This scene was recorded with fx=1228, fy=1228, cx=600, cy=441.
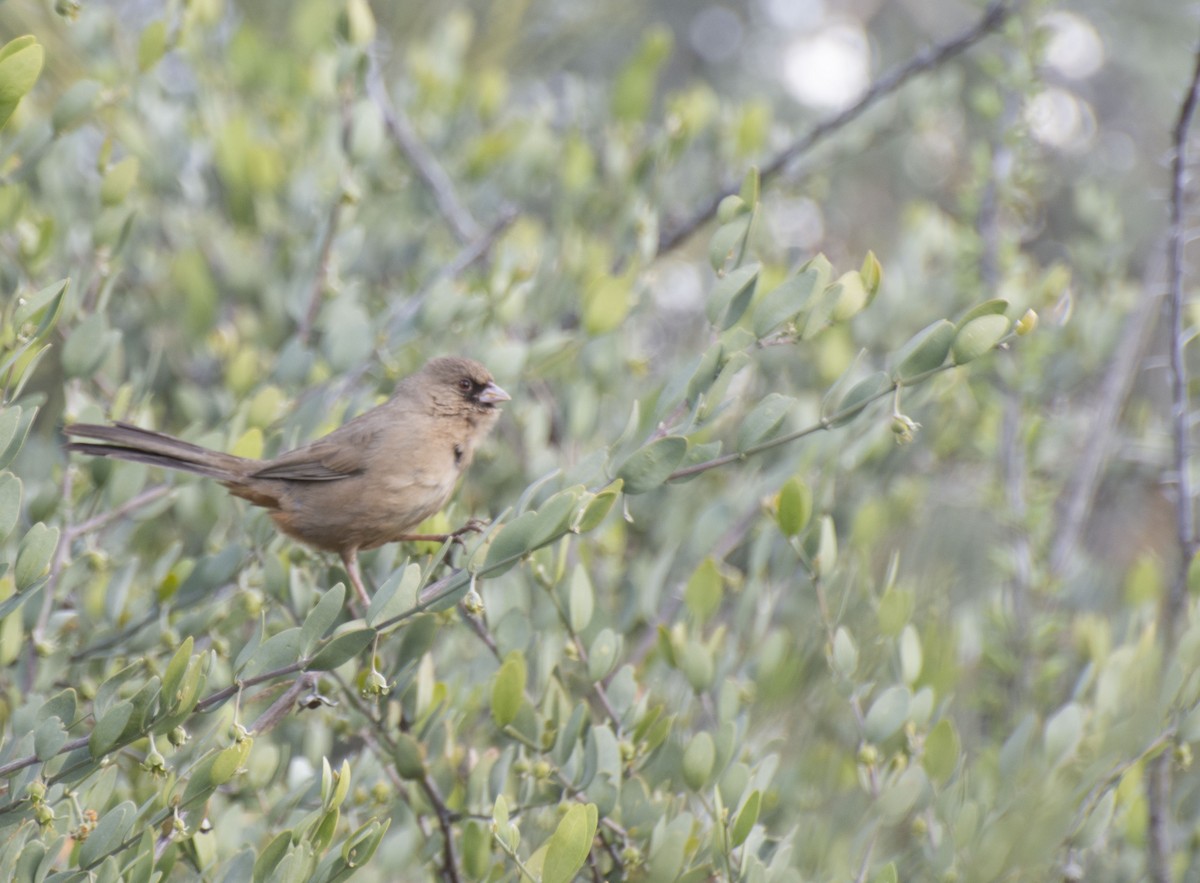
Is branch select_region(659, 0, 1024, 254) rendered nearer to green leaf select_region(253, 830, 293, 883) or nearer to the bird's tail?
the bird's tail

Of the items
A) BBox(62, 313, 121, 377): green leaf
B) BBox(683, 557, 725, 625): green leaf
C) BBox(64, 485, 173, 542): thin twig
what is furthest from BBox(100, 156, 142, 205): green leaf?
BBox(683, 557, 725, 625): green leaf

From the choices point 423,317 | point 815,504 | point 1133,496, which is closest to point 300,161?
point 423,317

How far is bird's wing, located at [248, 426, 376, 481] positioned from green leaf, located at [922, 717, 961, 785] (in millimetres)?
1870

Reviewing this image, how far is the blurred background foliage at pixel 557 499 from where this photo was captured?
2.45 metres

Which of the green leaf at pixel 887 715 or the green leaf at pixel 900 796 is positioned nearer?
the green leaf at pixel 900 796

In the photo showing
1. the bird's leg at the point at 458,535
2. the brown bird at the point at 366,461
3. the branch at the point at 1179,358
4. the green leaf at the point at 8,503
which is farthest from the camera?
the brown bird at the point at 366,461

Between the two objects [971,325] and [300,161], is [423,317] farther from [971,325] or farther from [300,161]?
[971,325]

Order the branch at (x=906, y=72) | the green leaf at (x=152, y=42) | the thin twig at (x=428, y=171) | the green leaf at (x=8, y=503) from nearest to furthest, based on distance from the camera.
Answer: the green leaf at (x=8, y=503) → the green leaf at (x=152, y=42) → the branch at (x=906, y=72) → the thin twig at (x=428, y=171)

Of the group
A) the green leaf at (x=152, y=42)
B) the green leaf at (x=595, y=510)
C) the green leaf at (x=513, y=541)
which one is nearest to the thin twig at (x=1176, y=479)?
the green leaf at (x=595, y=510)

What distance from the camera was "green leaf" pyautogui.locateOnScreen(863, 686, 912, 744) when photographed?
9.18ft

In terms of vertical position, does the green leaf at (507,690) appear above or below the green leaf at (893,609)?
below

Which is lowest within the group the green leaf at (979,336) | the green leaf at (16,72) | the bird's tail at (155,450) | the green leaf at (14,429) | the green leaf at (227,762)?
the bird's tail at (155,450)

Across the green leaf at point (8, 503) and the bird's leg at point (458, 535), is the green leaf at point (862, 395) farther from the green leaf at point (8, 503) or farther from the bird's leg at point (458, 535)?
the green leaf at point (8, 503)

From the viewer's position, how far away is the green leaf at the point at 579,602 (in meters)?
2.85
